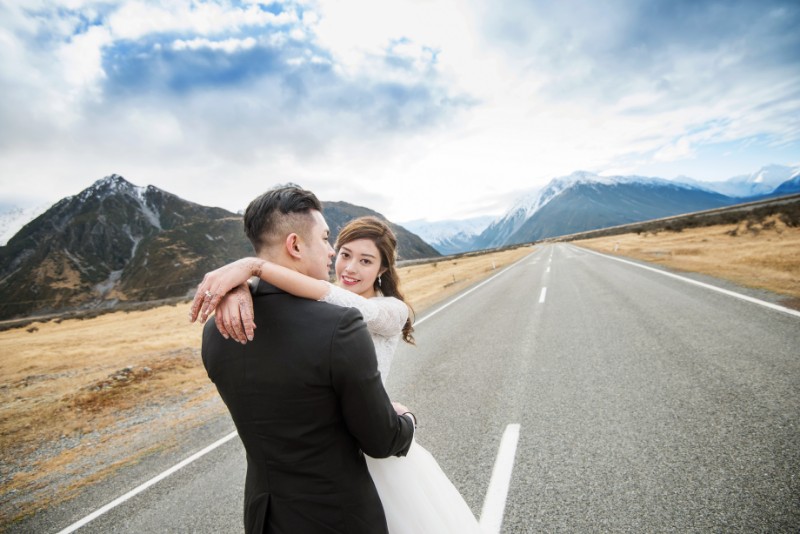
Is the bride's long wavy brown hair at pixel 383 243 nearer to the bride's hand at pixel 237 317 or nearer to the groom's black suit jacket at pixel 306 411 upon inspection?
the groom's black suit jacket at pixel 306 411

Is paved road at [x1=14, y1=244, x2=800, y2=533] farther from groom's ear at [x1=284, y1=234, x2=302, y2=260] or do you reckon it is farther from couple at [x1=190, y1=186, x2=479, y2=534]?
groom's ear at [x1=284, y1=234, x2=302, y2=260]

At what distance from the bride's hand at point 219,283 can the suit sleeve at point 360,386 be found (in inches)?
16.2

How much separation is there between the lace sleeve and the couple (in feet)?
0.05

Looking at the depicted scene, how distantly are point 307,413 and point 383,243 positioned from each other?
140 centimetres

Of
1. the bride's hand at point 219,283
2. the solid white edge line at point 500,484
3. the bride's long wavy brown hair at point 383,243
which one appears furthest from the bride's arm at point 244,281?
the solid white edge line at point 500,484

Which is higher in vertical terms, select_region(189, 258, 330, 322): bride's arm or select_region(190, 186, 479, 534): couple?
select_region(189, 258, 330, 322): bride's arm

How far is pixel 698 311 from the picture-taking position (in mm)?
6777

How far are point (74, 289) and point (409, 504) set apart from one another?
141779mm

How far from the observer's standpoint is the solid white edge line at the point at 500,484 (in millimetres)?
2521

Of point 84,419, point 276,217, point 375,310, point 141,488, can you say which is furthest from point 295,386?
point 84,419

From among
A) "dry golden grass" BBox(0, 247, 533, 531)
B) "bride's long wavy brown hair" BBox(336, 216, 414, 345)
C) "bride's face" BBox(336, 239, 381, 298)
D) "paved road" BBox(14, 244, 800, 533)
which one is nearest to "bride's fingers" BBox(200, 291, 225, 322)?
"bride's face" BBox(336, 239, 381, 298)

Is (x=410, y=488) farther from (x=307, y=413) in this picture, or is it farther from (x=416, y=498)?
(x=307, y=413)

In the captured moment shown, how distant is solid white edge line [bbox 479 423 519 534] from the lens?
252cm

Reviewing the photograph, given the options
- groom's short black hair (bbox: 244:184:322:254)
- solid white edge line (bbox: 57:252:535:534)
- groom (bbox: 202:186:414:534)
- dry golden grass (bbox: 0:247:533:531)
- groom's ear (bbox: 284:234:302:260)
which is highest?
groom's short black hair (bbox: 244:184:322:254)
